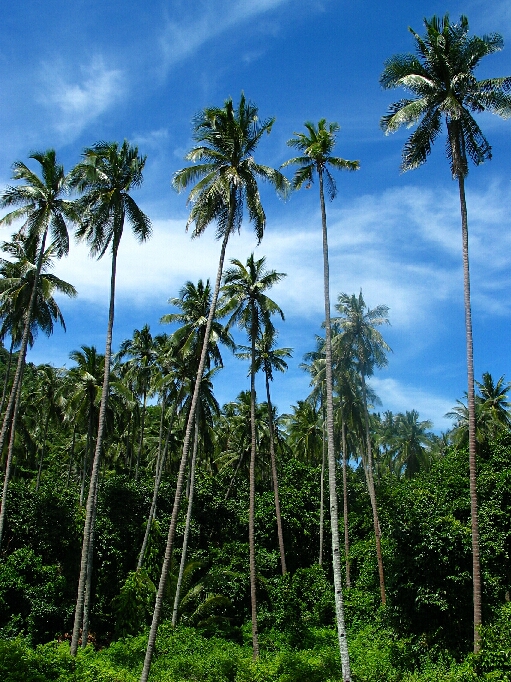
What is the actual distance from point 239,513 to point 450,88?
84.6 ft

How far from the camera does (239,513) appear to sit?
111 feet

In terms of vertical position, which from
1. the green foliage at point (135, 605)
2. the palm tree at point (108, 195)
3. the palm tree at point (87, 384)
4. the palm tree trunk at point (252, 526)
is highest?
the palm tree at point (108, 195)

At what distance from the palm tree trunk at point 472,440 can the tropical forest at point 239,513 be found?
0.22 ft

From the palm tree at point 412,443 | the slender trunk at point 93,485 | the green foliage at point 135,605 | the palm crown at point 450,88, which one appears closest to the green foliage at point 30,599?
the green foliage at point 135,605

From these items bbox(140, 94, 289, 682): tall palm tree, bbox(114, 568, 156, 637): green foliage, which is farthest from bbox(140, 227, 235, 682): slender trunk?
bbox(114, 568, 156, 637): green foliage

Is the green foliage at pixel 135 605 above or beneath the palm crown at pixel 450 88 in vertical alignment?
beneath

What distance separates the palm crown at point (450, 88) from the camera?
59.1ft

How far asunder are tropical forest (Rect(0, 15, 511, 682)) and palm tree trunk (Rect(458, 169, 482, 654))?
66 mm

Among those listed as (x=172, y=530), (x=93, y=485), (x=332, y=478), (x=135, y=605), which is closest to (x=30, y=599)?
(x=135, y=605)

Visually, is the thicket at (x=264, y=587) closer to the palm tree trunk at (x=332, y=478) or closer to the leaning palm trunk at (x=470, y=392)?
the leaning palm trunk at (x=470, y=392)

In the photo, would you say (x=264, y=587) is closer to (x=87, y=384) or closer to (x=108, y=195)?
(x=87, y=384)

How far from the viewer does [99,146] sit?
21.0m

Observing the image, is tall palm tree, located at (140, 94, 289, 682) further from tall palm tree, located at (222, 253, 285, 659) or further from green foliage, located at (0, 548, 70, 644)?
green foliage, located at (0, 548, 70, 644)

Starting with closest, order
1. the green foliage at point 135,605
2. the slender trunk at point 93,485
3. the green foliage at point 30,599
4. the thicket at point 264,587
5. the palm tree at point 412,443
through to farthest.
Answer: the thicket at point 264,587, the slender trunk at point 93,485, the green foliage at point 30,599, the green foliage at point 135,605, the palm tree at point 412,443
